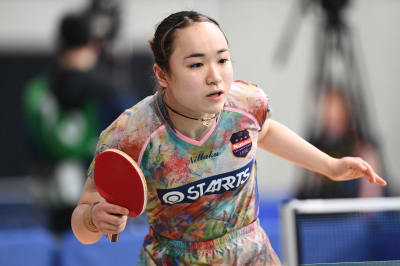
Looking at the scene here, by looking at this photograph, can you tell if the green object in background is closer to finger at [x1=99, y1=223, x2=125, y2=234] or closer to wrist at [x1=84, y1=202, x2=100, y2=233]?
wrist at [x1=84, y1=202, x2=100, y2=233]

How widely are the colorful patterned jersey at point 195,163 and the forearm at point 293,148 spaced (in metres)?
0.13

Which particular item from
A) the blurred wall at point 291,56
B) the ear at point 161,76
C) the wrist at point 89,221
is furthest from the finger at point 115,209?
the blurred wall at point 291,56

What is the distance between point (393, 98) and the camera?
9.91 meters

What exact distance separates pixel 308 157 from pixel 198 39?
704mm

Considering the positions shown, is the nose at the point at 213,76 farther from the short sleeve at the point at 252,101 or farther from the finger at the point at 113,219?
the finger at the point at 113,219

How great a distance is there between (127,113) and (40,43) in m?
7.12

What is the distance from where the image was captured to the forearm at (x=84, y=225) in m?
1.98

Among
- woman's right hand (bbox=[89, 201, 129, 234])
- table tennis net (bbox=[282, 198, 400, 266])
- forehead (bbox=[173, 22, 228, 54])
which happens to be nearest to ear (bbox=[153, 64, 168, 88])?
forehead (bbox=[173, 22, 228, 54])

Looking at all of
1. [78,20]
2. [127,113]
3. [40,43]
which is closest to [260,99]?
[127,113]

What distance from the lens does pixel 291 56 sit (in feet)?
31.7

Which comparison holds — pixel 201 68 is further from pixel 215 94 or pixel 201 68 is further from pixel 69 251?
pixel 69 251

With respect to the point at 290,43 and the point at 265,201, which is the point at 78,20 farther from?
the point at 290,43

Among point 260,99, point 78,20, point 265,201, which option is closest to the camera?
point 260,99

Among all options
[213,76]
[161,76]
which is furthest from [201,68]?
[161,76]
